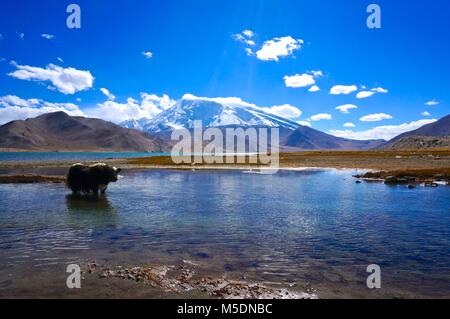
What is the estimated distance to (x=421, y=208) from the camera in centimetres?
2139

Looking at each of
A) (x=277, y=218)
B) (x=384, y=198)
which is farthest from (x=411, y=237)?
(x=384, y=198)

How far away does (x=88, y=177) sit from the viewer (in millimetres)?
27234

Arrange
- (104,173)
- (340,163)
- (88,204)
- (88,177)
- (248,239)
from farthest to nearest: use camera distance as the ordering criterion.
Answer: (340,163) < (104,173) < (88,177) < (88,204) < (248,239)

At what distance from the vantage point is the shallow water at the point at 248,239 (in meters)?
10.1

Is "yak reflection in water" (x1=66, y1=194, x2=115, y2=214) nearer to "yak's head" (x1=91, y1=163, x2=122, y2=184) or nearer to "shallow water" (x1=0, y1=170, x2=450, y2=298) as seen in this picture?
"shallow water" (x1=0, y1=170, x2=450, y2=298)

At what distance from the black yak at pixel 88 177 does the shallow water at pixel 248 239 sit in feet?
8.73

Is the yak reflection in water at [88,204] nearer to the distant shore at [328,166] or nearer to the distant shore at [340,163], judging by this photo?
the distant shore at [328,166]

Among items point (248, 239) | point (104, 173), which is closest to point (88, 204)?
point (104, 173)

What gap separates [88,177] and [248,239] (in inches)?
682

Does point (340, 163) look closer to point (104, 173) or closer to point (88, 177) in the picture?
point (104, 173)

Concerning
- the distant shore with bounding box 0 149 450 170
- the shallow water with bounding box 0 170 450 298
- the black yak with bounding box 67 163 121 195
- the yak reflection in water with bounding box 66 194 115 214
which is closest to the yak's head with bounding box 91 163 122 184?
the black yak with bounding box 67 163 121 195

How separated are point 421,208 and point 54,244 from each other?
776 inches

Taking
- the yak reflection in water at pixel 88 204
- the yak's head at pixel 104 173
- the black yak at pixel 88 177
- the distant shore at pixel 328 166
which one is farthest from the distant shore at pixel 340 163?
the yak reflection in water at pixel 88 204
